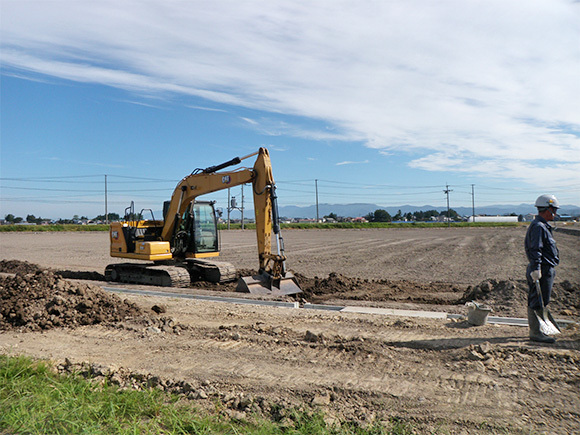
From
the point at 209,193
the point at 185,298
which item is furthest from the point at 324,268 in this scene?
the point at 185,298

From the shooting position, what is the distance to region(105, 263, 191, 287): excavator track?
1377cm

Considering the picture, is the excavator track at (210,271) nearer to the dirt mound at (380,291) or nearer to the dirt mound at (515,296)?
the dirt mound at (380,291)

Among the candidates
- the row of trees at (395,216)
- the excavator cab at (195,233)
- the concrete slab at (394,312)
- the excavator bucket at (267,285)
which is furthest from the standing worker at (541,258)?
the row of trees at (395,216)

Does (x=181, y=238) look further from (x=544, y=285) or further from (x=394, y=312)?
(x=544, y=285)

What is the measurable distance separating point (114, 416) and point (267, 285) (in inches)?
308

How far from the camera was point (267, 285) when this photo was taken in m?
12.0

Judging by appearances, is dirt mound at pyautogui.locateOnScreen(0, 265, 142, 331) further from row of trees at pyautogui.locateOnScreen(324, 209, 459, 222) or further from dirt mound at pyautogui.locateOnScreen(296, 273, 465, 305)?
row of trees at pyautogui.locateOnScreen(324, 209, 459, 222)

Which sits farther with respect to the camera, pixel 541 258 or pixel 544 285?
pixel 544 285

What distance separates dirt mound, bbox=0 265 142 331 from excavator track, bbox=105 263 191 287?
14.2ft

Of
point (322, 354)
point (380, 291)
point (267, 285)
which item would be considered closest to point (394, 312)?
point (322, 354)

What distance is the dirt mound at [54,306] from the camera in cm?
804

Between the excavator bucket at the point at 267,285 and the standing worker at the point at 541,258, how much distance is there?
6.25 metres

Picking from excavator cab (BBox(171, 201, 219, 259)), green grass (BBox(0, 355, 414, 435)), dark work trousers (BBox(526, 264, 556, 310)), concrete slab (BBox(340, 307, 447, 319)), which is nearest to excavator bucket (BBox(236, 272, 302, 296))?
concrete slab (BBox(340, 307, 447, 319))

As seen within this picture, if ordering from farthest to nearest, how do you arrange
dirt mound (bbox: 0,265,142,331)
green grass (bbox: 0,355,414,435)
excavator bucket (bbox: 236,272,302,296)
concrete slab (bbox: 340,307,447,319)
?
excavator bucket (bbox: 236,272,302,296), concrete slab (bbox: 340,307,447,319), dirt mound (bbox: 0,265,142,331), green grass (bbox: 0,355,414,435)
